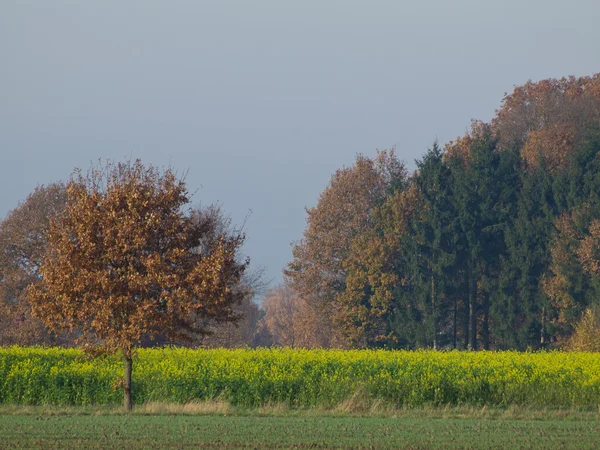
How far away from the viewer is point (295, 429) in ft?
64.3

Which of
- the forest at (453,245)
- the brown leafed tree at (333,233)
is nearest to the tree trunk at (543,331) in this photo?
the forest at (453,245)

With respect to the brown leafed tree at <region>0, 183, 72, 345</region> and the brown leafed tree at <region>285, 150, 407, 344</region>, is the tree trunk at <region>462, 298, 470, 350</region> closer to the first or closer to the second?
the brown leafed tree at <region>285, 150, 407, 344</region>

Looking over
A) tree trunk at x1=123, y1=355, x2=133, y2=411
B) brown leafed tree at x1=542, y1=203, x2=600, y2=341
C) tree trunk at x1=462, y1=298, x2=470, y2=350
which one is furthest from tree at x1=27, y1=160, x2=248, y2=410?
tree trunk at x1=462, y1=298, x2=470, y2=350

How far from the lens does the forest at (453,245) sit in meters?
56.0

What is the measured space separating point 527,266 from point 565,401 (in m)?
33.0

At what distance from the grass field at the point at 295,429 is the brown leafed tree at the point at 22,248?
31985mm

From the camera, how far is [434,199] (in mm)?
62969

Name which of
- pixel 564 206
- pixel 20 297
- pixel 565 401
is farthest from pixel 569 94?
pixel 565 401

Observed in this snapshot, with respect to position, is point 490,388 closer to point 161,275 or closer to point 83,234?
point 161,275

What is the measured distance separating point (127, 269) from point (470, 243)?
40.7 m

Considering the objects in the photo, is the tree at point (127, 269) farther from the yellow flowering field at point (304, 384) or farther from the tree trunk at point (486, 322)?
the tree trunk at point (486, 322)

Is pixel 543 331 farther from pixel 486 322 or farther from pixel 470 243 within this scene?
pixel 470 243

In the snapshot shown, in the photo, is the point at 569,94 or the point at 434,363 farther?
the point at 569,94

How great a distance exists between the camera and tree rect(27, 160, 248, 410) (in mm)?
21969
